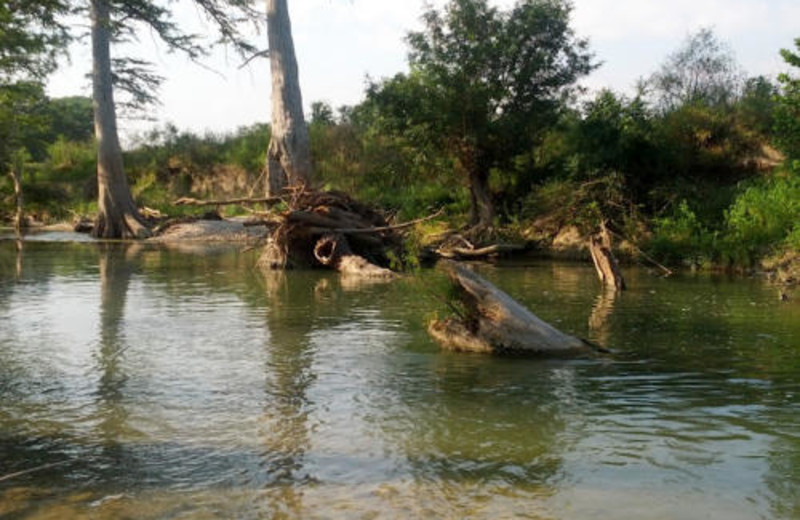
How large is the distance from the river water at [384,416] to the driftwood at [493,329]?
27 centimetres

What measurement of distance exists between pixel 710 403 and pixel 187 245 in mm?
23159

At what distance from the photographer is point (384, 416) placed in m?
6.39

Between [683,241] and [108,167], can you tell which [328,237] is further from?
[108,167]

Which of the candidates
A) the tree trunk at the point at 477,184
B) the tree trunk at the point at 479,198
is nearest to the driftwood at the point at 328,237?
the tree trunk at the point at 477,184

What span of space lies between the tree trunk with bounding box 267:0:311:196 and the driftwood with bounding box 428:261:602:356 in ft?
47.0

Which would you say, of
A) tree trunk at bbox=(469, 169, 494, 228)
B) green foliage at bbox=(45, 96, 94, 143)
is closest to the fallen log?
tree trunk at bbox=(469, 169, 494, 228)

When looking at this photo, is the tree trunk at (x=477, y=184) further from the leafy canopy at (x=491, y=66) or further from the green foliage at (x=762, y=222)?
the green foliage at (x=762, y=222)

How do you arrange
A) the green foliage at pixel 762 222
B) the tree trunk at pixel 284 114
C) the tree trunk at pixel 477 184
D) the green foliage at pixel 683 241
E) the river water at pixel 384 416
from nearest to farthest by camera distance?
1. the river water at pixel 384 416
2. the green foliage at pixel 762 222
3. the green foliage at pixel 683 241
4. the tree trunk at pixel 284 114
5. the tree trunk at pixel 477 184

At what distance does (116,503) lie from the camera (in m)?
4.59

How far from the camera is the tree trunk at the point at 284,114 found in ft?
78.0

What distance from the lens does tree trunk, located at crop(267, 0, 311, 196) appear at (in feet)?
78.0

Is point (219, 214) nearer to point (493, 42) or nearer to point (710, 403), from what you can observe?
point (493, 42)

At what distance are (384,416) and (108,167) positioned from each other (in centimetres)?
2735

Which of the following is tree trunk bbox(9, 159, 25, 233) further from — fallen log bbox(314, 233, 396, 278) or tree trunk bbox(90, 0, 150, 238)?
fallen log bbox(314, 233, 396, 278)
